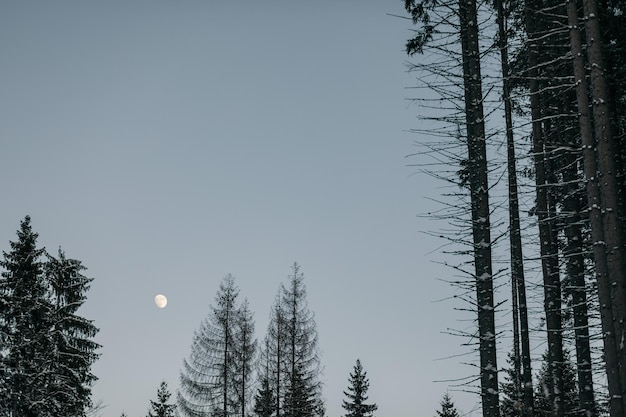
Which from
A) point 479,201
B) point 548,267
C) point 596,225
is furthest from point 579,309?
point 596,225

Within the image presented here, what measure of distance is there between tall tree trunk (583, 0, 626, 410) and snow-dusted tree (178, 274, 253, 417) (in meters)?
27.7

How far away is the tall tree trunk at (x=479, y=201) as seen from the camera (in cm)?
1119

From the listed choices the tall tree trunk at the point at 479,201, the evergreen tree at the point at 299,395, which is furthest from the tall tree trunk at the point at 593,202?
the evergreen tree at the point at 299,395

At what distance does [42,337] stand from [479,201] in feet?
58.2

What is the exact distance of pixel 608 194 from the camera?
10.1 meters

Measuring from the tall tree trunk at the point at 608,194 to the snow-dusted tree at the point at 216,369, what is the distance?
90.8 ft

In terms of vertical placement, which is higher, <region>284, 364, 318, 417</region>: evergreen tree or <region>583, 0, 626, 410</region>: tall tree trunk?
<region>583, 0, 626, 410</region>: tall tree trunk

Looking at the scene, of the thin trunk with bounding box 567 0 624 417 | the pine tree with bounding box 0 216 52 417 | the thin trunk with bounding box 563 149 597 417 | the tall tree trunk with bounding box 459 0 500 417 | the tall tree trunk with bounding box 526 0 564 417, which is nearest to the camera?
the thin trunk with bounding box 567 0 624 417

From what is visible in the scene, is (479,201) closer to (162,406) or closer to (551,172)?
(551,172)

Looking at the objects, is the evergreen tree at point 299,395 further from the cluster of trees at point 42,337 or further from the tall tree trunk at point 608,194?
the tall tree trunk at point 608,194

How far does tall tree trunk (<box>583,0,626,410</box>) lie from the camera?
948 centimetres

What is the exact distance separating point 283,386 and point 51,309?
15.8m

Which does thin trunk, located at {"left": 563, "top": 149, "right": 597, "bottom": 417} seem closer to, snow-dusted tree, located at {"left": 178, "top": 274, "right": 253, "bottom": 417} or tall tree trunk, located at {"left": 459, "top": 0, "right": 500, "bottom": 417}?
tall tree trunk, located at {"left": 459, "top": 0, "right": 500, "bottom": 417}

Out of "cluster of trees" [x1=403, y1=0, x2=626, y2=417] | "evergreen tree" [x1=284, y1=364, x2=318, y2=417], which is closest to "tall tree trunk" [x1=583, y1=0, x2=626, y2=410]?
"cluster of trees" [x1=403, y1=0, x2=626, y2=417]
